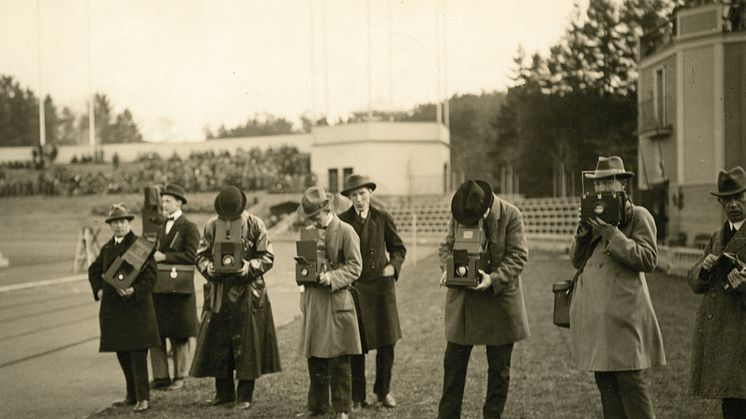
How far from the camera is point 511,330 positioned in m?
7.12

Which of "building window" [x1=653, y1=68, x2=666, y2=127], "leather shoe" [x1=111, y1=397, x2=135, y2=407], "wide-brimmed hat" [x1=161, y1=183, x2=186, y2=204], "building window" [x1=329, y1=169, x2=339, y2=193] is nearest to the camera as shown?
"leather shoe" [x1=111, y1=397, x2=135, y2=407]

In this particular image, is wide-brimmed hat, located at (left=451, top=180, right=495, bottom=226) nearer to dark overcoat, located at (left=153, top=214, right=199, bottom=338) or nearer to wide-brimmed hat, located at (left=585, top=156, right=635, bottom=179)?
wide-brimmed hat, located at (left=585, top=156, right=635, bottom=179)

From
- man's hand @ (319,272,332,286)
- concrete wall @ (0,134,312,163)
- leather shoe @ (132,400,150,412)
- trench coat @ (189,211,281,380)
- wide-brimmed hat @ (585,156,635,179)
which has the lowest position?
leather shoe @ (132,400,150,412)

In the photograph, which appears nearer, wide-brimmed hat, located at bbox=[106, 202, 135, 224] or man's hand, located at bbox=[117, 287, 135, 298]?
man's hand, located at bbox=[117, 287, 135, 298]

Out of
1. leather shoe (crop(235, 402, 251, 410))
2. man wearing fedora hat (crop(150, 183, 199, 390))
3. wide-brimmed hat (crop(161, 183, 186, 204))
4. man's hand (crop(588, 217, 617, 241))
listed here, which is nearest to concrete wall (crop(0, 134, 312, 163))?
wide-brimmed hat (crop(161, 183, 186, 204))

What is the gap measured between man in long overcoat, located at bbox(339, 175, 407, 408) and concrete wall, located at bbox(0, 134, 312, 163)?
5351 centimetres

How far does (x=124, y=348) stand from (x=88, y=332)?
19.1ft

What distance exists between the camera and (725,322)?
20.6 feet

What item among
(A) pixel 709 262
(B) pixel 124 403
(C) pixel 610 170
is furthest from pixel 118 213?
(A) pixel 709 262

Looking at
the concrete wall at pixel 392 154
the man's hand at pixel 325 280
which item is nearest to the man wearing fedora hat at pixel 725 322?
the man's hand at pixel 325 280

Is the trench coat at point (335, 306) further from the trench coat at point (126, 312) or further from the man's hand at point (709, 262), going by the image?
the man's hand at point (709, 262)

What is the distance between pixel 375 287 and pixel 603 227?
10.6 feet

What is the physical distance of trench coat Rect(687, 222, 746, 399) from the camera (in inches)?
243

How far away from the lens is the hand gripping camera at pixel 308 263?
770 centimetres
